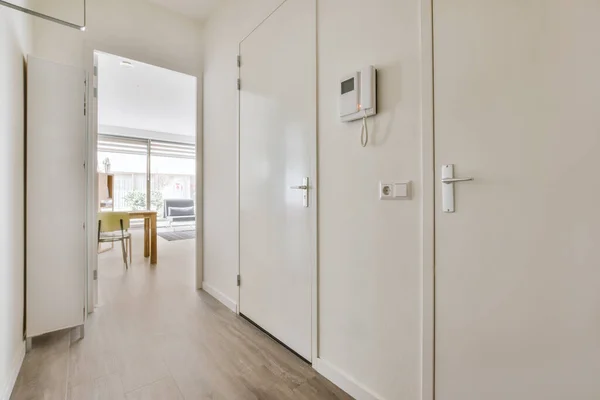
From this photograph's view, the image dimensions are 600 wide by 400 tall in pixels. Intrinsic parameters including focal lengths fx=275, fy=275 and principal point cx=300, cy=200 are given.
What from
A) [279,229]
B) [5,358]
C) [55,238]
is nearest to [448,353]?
[279,229]

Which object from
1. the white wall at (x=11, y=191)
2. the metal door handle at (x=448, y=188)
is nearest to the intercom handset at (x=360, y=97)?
the metal door handle at (x=448, y=188)

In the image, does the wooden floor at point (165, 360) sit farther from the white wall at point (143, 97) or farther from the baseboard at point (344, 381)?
the white wall at point (143, 97)

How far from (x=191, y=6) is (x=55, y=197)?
2.22 metres

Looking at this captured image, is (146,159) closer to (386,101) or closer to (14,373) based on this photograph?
(14,373)

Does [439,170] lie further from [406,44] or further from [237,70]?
[237,70]

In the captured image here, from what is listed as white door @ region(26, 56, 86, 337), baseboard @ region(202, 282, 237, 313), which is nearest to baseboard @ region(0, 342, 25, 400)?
white door @ region(26, 56, 86, 337)

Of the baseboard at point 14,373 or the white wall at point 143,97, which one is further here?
the white wall at point 143,97

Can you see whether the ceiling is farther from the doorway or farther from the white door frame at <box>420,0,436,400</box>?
the white door frame at <box>420,0,436,400</box>

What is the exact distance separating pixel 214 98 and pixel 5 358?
241cm

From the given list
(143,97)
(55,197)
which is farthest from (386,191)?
(143,97)

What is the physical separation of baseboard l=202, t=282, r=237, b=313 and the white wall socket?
1790 mm

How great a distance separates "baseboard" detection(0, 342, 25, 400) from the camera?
4.44 feet

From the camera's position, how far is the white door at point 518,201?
2.61 feet

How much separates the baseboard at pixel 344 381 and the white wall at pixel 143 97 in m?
2.89
